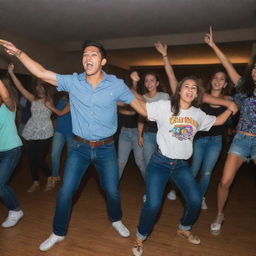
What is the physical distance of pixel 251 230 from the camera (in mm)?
2971

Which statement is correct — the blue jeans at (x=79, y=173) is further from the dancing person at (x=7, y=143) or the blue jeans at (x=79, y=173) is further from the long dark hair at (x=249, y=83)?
the long dark hair at (x=249, y=83)

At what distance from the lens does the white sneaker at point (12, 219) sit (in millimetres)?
2819

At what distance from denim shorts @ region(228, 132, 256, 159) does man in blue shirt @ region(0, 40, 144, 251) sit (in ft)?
3.47

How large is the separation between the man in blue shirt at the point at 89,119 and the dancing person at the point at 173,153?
315 mm

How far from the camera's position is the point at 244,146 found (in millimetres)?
2553

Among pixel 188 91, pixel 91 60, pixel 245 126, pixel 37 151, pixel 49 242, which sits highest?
pixel 91 60

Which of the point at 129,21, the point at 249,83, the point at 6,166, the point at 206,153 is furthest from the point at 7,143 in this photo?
the point at 129,21

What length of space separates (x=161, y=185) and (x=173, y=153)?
0.97 feet

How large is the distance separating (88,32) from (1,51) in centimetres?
235

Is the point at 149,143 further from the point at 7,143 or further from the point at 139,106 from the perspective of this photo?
the point at 7,143

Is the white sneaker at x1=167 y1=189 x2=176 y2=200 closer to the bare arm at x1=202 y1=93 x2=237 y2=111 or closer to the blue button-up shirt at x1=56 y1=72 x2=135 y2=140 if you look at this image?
the bare arm at x1=202 y1=93 x2=237 y2=111

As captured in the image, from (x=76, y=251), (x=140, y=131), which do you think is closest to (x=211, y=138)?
(x=140, y=131)

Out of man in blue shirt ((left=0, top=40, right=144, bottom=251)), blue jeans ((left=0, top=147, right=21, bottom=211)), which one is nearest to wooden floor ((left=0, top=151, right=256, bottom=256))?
man in blue shirt ((left=0, top=40, right=144, bottom=251))

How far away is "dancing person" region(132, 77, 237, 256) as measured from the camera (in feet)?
7.54
